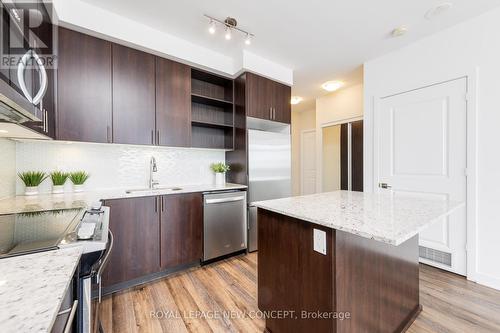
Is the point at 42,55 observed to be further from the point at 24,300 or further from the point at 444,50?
the point at 444,50

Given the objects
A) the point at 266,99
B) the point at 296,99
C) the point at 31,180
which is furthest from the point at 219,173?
the point at 296,99

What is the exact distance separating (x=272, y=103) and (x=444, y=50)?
2048 mm

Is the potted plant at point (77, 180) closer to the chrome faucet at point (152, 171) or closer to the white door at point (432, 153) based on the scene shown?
the chrome faucet at point (152, 171)

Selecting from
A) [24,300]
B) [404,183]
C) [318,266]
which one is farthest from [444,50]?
[24,300]

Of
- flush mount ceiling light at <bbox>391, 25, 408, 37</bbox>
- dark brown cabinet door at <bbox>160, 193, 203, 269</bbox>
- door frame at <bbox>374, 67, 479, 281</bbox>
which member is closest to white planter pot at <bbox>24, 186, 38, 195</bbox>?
dark brown cabinet door at <bbox>160, 193, 203, 269</bbox>

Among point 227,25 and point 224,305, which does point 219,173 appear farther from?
point 227,25

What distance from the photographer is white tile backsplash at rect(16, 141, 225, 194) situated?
2.11 metres

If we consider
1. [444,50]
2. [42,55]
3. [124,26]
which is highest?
[124,26]

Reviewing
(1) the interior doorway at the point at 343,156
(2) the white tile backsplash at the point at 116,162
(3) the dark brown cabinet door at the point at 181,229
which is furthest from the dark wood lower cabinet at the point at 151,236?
(1) the interior doorway at the point at 343,156

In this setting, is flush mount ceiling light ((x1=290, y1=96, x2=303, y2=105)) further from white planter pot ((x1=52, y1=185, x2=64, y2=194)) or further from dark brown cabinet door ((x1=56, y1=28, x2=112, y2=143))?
white planter pot ((x1=52, y1=185, x2=64, y2=194))

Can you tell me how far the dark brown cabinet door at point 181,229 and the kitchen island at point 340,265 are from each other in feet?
3.67

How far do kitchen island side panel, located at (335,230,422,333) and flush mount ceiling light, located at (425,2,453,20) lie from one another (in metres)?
2.18

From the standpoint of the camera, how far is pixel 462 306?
1.76m

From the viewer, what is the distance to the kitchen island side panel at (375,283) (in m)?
1.09
